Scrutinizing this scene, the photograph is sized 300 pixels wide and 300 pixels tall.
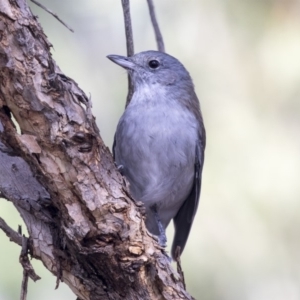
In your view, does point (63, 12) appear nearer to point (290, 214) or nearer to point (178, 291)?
point (290, 214)

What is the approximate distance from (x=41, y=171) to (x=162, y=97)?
195 centimetres

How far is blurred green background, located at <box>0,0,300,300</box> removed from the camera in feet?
17.3

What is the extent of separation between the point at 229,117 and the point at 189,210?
3.41 feet

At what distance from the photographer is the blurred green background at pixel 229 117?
527cm

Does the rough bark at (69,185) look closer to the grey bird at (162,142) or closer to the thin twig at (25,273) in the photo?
the thin twig at (25,273)

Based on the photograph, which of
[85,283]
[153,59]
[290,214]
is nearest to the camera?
[85,283]

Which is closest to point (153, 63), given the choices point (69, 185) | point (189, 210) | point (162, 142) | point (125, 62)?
point (125, 62)

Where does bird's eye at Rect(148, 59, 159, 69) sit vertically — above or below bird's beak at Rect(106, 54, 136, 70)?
above

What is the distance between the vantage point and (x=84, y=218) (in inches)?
112

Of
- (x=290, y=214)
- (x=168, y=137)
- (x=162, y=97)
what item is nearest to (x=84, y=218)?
(x=168, y=137)

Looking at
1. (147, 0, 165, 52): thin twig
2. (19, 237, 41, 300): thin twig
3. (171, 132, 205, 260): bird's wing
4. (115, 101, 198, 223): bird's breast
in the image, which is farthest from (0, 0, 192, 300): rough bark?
(171, 132, 205, 260): bird's wing

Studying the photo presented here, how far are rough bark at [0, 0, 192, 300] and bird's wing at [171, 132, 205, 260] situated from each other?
5.42ft

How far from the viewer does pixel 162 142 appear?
4.37 meters

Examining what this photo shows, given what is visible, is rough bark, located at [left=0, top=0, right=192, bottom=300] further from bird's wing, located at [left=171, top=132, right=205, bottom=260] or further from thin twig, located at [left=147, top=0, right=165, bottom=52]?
bird's wing, located at [left=171, top=132, right=205, bottom=260]
